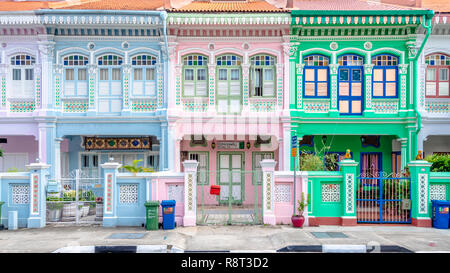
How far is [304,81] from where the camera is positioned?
50.6 ft

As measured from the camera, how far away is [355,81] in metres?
15.4

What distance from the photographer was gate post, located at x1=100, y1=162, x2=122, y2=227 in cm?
1154

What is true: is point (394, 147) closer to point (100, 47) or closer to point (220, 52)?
point (220, 52)

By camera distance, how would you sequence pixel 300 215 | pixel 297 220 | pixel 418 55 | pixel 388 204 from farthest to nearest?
pixel 418 55, pixel 388 204, pixel 300 215, pixel 297 220

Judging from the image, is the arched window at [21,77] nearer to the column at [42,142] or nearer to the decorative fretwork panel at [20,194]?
the column at [42,142]

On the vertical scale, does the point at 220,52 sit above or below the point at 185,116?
above

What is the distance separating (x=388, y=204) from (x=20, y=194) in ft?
37.4

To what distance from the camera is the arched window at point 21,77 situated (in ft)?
50.3

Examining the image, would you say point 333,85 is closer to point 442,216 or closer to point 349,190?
point 349,190

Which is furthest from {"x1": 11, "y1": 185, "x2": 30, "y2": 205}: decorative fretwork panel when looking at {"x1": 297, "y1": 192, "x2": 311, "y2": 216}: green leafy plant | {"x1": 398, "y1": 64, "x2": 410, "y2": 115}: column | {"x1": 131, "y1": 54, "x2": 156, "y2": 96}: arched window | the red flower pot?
{"x1": 398, "y1": 64, "x2": 410, "y2": 115}: column

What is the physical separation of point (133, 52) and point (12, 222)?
757 centimetres

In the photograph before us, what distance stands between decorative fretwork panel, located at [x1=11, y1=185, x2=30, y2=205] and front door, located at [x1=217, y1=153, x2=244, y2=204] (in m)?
7.17

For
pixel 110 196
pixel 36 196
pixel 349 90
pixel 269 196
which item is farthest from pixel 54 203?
pixel 349 90

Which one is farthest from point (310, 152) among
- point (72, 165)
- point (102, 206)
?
point (72, 165)
